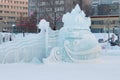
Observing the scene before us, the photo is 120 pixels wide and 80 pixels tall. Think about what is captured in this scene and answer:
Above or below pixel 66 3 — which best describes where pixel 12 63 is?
below

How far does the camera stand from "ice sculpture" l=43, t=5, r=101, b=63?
13773 millimetres

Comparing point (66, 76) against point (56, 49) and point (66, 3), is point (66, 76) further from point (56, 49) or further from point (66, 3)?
point (66, 3)

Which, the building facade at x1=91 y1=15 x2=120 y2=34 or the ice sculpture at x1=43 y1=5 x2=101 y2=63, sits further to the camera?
the building facade at x1=91 y1=15 x2=120 y2=34

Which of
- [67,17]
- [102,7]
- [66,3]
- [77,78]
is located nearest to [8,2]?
[66,3]

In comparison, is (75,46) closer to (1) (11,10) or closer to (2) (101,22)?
(2) (101,22)

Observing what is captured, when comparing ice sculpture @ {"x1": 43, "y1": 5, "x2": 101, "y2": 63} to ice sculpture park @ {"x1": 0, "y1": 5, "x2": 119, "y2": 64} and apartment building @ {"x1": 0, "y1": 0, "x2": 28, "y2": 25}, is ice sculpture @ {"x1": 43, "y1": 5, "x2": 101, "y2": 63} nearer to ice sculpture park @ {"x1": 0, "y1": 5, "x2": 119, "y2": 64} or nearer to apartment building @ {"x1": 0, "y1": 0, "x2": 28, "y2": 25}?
ice sculpture park @ {"x1": 0, "y1": 5, "x2": 119, "y2": 64}

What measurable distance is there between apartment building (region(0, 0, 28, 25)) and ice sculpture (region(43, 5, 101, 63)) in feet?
237

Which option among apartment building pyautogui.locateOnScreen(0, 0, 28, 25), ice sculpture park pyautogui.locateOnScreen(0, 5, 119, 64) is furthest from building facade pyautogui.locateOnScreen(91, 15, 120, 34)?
ice sculpture park pyautogui.locateOnScreen(0, 5, 119, 64)

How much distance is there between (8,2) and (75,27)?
255 feet

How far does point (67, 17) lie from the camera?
14539mm

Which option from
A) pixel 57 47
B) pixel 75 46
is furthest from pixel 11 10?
pixel 75 46

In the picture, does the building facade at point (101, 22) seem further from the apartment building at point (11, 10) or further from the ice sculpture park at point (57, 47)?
the ice sculpture park at point (57, 47)

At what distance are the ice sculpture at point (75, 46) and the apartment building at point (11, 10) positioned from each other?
72238 mm

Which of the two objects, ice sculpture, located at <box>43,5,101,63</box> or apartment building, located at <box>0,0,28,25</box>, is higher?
apartment building, located at <box>0,0,28,25</box>
